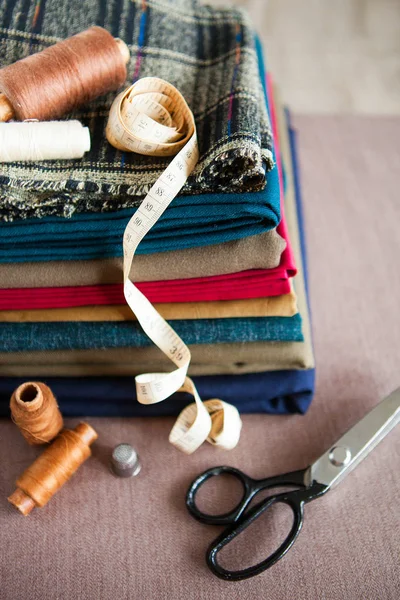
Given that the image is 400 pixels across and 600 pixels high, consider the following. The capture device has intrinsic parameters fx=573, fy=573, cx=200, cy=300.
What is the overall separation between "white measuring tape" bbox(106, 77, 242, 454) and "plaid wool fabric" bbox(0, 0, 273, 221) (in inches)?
0.6

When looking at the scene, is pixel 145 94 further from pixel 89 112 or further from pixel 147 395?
pixel 147 395

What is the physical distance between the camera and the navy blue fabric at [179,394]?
0.69 metres

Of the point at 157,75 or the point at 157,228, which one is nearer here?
the point at 157,228

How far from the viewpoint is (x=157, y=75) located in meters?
0.69

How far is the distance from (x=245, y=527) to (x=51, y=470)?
0.21 metres

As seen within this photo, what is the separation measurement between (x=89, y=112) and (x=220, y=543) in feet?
1.61

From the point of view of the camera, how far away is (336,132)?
1079mm

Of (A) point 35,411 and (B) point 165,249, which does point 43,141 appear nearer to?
(B) point 165,249

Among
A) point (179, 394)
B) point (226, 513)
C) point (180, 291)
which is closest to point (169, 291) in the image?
point (180, 291)

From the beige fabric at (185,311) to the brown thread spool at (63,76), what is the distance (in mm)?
215

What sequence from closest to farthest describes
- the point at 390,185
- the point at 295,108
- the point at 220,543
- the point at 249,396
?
the point at 220,543 < the point at 249,396 < the point at 390,185 < the point at 295,108

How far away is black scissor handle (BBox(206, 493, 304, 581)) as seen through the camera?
559mm

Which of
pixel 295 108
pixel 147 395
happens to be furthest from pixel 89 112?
pixel 295 108

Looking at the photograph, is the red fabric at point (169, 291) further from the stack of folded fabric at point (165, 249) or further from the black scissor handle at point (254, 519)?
the black scissor handle at point (254, 519)
